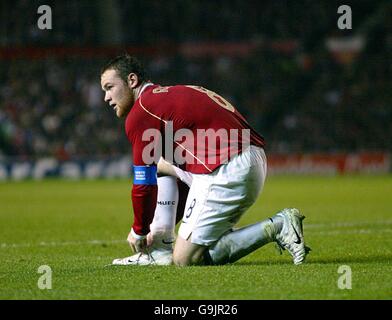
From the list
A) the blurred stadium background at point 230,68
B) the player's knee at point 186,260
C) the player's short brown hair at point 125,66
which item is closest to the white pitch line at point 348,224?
the player's knee at point 186,260

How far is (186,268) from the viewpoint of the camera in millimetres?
6293

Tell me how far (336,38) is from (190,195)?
938 inches

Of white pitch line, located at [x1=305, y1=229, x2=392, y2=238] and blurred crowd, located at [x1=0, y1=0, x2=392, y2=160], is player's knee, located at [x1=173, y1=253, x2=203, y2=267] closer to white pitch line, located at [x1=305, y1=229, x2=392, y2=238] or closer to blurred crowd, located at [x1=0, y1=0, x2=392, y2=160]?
white pitch line, located at [x1=305, y1=229, x2=392, y2=238]

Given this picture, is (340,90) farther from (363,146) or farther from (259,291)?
(259,291)

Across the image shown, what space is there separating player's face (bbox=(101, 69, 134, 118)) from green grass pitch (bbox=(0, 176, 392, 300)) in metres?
1.25

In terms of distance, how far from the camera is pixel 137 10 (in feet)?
95.2

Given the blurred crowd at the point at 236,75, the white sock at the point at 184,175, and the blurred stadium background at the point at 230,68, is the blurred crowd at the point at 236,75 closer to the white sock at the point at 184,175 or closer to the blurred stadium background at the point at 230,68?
the blurred stadium background at the point at 230,68

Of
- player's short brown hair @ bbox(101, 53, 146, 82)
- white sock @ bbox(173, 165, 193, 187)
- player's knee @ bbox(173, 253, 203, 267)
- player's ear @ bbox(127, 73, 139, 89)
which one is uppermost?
player's short brown hair @ bbox(101, 53, 146, 82)

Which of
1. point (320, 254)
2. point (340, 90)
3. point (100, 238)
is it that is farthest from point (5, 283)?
point (340, 90)

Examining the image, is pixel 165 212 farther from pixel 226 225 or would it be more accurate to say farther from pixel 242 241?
pixel 242 241

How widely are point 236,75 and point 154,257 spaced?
72.5 feet

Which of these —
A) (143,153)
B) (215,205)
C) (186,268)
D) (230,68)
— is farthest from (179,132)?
(230,68)

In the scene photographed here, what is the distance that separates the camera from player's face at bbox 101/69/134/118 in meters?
6.62

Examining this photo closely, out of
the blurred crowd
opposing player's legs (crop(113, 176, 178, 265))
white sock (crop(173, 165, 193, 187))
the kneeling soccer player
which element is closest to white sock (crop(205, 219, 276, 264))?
the kneeling soccer player
